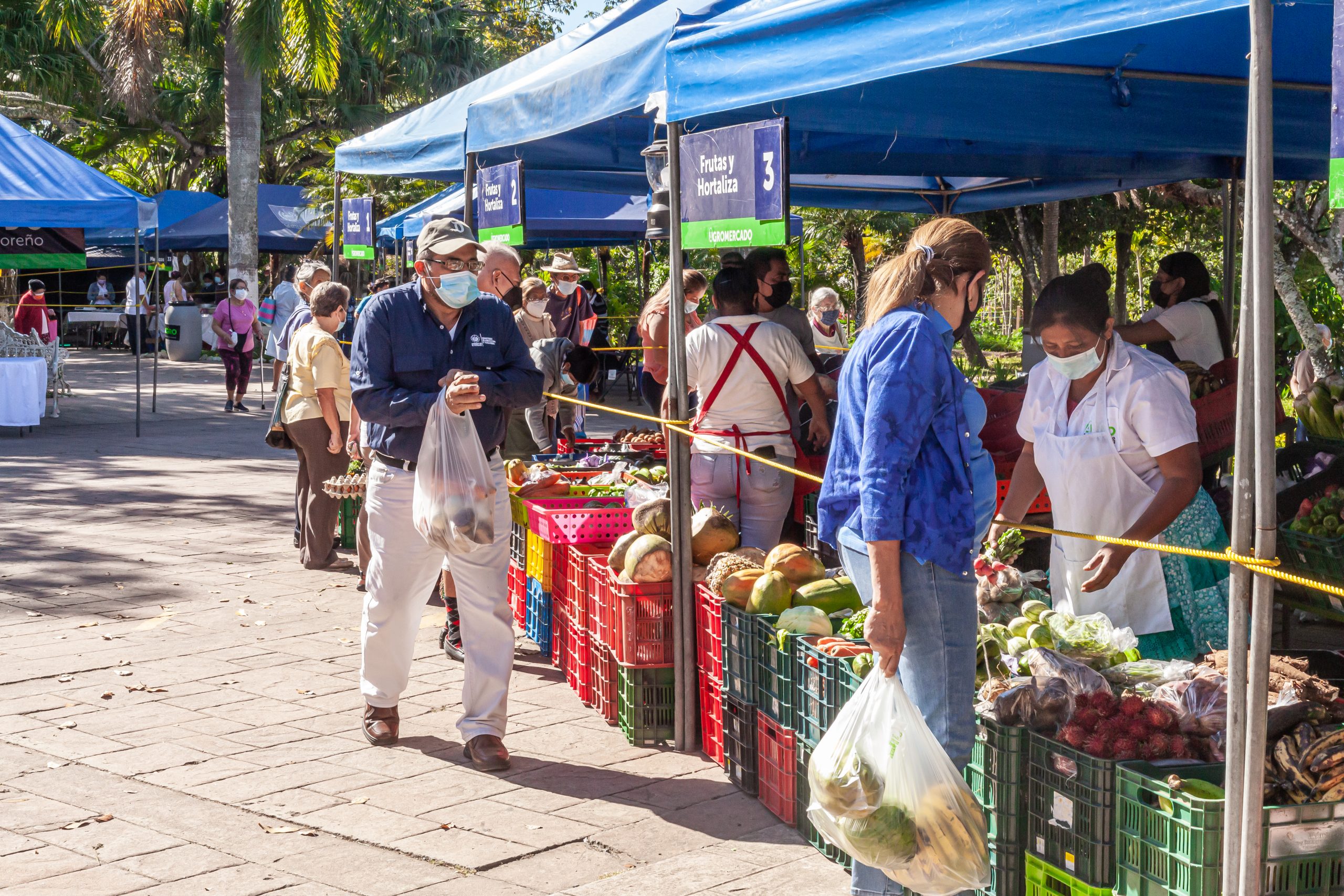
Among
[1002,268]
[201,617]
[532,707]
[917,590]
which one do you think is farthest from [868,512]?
[1002,268]

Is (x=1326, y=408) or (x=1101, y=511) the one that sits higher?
(x=1326, y=408)

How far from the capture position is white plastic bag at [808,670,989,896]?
9.95 feet

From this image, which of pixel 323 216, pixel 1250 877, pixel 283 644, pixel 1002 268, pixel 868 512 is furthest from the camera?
pixel 1002 268

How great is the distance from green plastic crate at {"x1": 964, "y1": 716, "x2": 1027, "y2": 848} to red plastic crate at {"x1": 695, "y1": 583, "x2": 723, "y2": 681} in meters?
1.65

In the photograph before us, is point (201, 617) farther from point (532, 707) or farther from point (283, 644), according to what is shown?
point (532, 707)

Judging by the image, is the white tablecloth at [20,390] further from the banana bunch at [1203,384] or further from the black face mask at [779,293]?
the banana bunch at [1203,384]

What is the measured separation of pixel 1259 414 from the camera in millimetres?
2654

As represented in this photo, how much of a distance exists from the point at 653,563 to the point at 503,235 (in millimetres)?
2386

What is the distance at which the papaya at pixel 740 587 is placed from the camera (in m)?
4.88

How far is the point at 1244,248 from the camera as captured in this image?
2785mm

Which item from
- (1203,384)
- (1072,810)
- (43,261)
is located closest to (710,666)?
(1072,810)

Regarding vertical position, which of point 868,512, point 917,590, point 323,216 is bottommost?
point 917,590

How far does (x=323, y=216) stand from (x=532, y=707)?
26503 mm

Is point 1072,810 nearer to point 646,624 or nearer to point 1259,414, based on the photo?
point 1259,414
